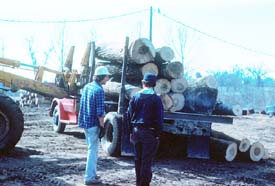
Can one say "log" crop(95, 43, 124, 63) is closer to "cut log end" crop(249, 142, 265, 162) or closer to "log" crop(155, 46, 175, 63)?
"log" crop(155, 46, 175, 63)

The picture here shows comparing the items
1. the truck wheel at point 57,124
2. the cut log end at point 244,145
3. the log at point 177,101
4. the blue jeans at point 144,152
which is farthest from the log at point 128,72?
the blue jeans at point 144,152

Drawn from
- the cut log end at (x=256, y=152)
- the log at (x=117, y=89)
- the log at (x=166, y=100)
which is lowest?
the cut log end at (x=256, y=152)

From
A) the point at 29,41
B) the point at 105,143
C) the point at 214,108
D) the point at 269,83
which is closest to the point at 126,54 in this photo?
the point at 105,143

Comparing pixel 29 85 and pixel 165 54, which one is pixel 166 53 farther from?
pixel 29 85

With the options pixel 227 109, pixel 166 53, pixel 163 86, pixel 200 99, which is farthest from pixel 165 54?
pixel 227 109

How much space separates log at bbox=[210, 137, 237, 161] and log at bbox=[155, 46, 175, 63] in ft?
7.33

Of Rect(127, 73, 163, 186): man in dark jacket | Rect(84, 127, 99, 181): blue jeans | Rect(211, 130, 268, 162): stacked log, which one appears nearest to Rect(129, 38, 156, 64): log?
Rect(211, 130, 268, 162): stacked log

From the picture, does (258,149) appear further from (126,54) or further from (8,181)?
(8,181)

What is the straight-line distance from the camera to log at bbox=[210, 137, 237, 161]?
9.84m

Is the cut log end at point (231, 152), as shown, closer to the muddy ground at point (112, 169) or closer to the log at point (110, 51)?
the muddy ground at point (112, 169)

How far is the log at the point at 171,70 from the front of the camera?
33.6ft

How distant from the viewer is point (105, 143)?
33.6 feet

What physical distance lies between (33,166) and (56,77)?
5.26m

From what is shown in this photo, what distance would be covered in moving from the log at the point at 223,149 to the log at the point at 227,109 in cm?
116
